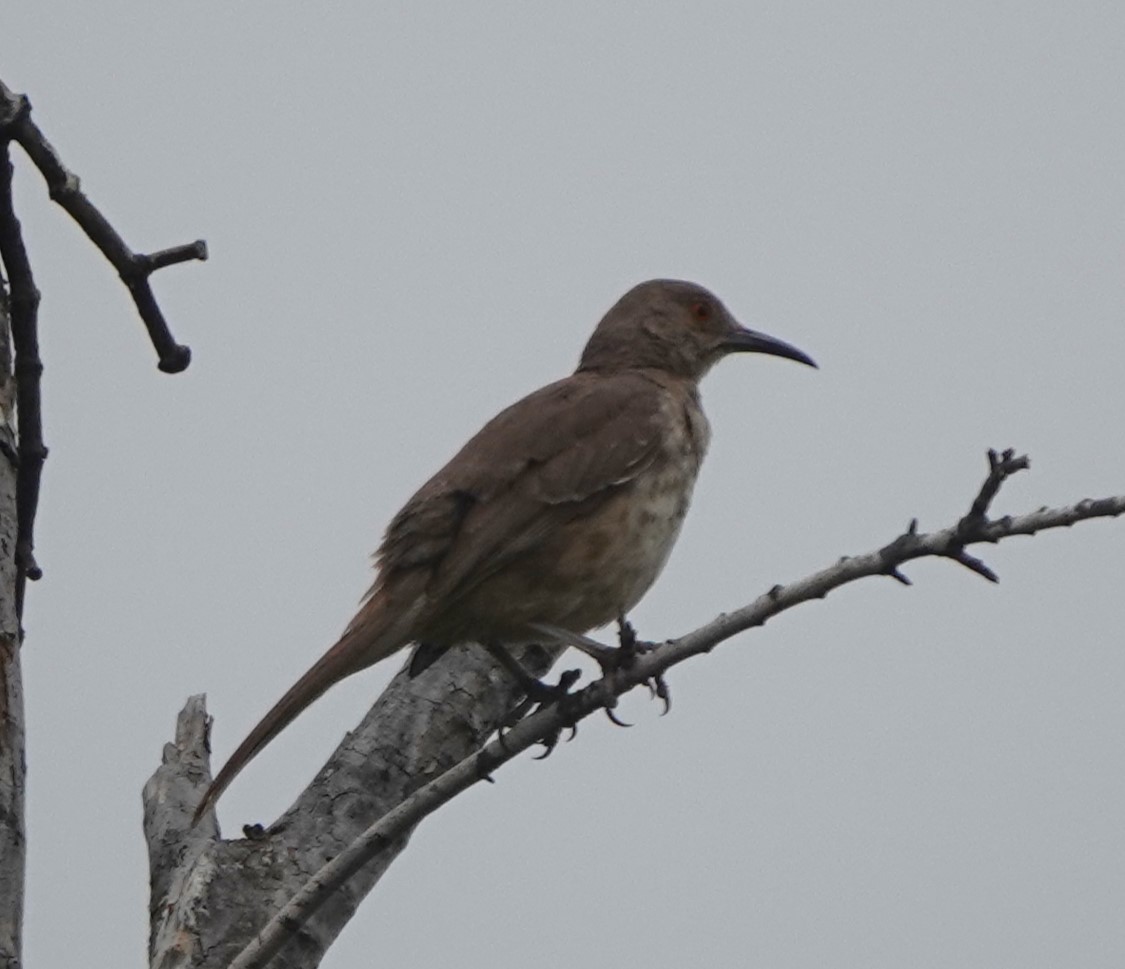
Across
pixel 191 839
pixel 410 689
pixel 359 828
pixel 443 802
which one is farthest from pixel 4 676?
pixel 410 689

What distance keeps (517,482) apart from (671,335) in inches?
75.3

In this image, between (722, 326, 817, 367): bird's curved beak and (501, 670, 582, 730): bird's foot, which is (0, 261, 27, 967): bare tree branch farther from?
(722, 326, 817, 367): bird's curved beak

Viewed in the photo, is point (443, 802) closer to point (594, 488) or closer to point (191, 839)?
point (191, 839)

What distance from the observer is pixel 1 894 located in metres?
3.30

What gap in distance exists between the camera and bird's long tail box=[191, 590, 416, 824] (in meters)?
4.29

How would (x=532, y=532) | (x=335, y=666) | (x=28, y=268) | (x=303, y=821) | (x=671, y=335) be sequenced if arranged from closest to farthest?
(x=28, y=268) < (x=335, y=666) < (x=303, y=821) < (x=532, y=532) < (x=671, y=335)

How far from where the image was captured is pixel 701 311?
7402 millimetres

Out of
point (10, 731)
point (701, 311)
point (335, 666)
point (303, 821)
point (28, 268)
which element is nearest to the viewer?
point (10, 731)

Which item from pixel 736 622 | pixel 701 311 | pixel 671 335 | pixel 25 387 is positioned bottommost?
pixel 736 622

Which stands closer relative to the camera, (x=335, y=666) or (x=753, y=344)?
(x=335, y=666)

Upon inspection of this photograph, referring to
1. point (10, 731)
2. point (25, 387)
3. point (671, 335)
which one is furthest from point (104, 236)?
point (671, 335)

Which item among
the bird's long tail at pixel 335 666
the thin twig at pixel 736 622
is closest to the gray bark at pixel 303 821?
the bird's long tail at pixel 335 666

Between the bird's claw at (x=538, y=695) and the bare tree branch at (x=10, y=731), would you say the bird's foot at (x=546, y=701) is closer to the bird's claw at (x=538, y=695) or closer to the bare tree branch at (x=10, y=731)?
the bird's claw at (x=538, y=695)

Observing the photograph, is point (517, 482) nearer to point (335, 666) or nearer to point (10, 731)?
point (335, 666)
